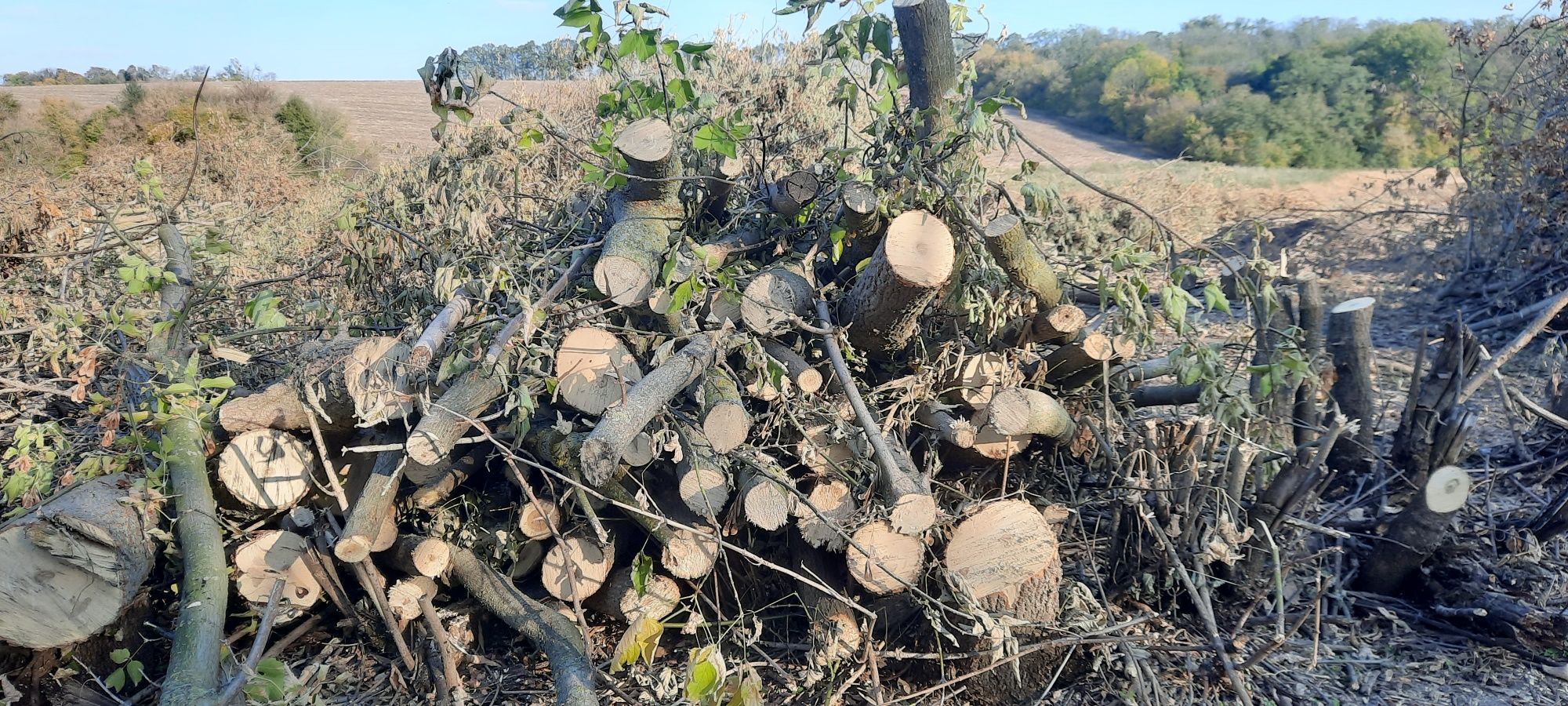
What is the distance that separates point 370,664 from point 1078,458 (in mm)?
2535

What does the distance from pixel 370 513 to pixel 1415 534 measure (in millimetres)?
3422

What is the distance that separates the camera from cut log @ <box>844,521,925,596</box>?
2.42m

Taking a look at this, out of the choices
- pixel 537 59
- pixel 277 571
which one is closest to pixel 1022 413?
pixel 277 571

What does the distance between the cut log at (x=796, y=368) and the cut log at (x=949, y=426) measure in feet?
1.24

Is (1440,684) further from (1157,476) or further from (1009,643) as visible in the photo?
(1009,643)

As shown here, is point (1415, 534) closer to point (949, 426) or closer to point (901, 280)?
point (949, 426)

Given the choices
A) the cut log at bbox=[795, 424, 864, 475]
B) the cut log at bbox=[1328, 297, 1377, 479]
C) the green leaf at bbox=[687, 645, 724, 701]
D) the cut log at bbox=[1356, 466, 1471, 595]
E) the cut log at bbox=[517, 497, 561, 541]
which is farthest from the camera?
the cut log at bbox=[1328, 297, 1377, 479]

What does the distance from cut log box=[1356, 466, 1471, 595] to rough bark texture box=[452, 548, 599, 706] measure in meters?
2.73

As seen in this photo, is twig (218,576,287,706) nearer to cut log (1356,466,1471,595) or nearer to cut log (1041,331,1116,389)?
cut log (1041,331,1116,389)

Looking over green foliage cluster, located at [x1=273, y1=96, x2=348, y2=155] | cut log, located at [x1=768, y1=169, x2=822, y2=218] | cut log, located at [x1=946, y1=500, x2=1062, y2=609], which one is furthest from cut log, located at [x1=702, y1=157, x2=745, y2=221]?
green foliage cluster, located at [x1=273, y1=96, x2=348, y2=155]

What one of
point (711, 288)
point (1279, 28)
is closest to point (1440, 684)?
point (711, 288)

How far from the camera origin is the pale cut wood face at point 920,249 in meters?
2.49

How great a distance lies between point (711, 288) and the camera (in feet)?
9.64

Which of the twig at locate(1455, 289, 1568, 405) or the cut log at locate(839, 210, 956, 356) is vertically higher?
the cut log at locate(839, 210, 956, 356)
